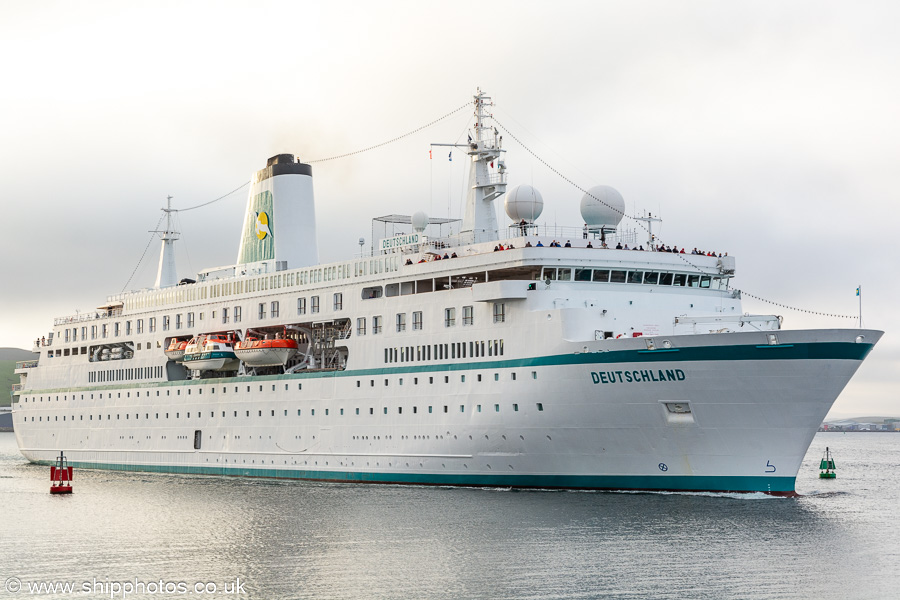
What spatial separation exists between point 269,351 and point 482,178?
489 inches

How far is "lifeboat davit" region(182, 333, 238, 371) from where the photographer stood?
4884 centimetres

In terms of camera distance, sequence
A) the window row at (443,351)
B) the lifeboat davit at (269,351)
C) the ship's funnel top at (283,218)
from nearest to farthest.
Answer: the window row at (443,351), the lifeboat davit at (269,351), the ship's funnel top at (283,218)

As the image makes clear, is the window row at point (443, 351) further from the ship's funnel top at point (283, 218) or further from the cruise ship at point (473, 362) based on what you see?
the ship's funnel top at point (283, 218)

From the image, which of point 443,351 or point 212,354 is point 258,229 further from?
point 443,351

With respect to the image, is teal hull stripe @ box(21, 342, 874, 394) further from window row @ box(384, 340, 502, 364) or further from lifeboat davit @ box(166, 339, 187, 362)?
lifeboat davit @ box(166, 339, 187, 362)

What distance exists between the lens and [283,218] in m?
51.1

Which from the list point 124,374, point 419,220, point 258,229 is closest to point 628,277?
point 419,220

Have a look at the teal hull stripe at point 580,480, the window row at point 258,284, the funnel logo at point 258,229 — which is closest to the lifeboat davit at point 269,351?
the window row at point 258,284

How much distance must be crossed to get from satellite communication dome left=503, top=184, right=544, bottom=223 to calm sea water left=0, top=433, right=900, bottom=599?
10.9m

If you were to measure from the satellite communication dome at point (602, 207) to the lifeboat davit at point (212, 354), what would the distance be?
1882 cm

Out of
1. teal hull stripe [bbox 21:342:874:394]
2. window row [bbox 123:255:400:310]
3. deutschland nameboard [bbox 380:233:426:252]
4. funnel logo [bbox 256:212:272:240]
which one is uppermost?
funnel logo [bbox 256:212:272:240]

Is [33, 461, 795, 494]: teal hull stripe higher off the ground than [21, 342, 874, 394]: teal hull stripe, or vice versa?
[21, 342, 874, 394]: teal hull stripe

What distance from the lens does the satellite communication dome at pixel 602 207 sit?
40312 mm

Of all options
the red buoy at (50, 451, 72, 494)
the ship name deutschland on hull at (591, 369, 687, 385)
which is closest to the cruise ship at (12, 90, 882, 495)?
the ship name deutschland on hull at (591, 369, 687, 385)
